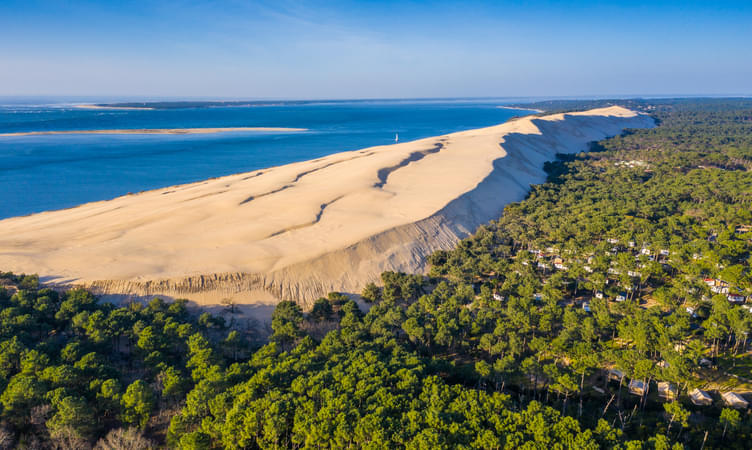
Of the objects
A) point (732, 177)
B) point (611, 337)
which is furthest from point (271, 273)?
point (732, 177)

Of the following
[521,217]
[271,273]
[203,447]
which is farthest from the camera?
[521,217]

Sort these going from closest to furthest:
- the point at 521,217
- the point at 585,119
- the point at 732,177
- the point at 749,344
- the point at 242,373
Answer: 1. the point at 242,373
2. the point at 749,344
3. the point at 521,217
4. the point at 732,177
5. the point at 585,119

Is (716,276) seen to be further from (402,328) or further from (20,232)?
(20,232)

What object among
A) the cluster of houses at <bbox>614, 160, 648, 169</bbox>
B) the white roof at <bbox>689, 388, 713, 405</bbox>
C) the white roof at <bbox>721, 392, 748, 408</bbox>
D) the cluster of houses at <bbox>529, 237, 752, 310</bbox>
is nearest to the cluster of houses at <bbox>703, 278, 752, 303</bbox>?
the cluster of houses at <bbox>529, 237, 752, 310</bbox>

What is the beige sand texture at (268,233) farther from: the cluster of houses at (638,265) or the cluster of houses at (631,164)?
the cluster of houses at (631,164)

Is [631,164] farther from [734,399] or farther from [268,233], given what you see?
[268,233]

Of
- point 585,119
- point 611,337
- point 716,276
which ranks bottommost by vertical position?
point 611,337

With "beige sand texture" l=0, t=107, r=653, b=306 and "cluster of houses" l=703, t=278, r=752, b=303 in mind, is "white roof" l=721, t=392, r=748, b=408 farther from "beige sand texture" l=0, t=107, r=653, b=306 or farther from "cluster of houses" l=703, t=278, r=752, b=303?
"beige sand texture" l=0, t=107, r=653, b=306
